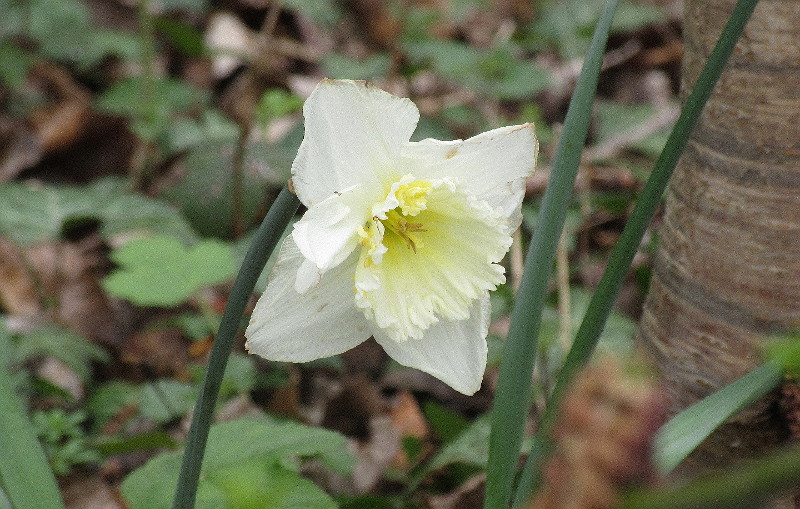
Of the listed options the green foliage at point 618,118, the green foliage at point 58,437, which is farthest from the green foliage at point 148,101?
the green foliage at point 618,118

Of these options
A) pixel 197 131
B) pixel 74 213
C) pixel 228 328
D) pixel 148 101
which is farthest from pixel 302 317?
pixel 197 131

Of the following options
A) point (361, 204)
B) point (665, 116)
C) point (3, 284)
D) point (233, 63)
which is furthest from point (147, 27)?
point (361, 204)

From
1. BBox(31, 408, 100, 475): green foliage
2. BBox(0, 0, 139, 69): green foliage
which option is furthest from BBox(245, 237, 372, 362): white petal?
BBox(0, 0, 139, 69): green foliage

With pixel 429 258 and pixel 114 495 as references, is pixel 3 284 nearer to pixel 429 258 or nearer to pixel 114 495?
pixel 114 495

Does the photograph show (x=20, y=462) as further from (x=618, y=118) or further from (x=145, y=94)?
(x=618, y=118)

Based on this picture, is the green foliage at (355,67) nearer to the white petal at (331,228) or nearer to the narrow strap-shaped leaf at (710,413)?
the white petal at (331,228)

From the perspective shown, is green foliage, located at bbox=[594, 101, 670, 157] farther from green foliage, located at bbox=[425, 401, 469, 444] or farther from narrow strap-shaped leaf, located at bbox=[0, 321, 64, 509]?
narrow strap-shaped leaf, located at bbox=[0, 321, 64, 509]

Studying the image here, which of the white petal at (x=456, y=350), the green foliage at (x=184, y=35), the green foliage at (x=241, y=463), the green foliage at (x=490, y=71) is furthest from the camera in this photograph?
the green foliage at (x=184, y=35)
